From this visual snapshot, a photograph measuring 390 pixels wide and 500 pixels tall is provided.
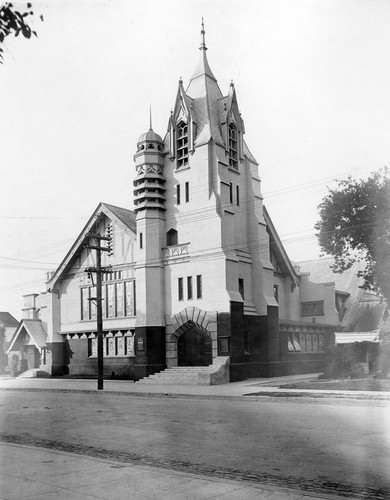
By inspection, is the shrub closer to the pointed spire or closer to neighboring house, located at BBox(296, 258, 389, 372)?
neighboring house, located at BBox(296, 258, 389, 372)

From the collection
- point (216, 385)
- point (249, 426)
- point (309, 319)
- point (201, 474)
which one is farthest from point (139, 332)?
point (201, 474)

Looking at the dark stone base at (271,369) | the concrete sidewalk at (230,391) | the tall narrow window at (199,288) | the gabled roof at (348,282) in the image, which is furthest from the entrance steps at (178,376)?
the gabled roof at (348,282)

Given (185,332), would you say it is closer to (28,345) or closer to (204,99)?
(204,99)

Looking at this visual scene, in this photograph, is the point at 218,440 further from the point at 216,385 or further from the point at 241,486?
the point at 216,385

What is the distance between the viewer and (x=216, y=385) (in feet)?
102

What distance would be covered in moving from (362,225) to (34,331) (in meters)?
27.0

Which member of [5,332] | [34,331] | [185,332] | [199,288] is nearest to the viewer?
[199,288]

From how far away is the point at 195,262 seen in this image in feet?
115

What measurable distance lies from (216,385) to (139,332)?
669 cm

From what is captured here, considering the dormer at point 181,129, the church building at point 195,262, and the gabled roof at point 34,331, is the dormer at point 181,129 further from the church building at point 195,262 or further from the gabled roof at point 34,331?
the gabled roof at point 34,331

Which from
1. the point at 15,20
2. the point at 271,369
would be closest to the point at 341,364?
the point at 271,369

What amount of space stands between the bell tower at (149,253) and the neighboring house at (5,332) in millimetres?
25327

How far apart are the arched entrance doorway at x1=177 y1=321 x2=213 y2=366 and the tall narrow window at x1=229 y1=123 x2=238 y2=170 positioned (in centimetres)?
1044

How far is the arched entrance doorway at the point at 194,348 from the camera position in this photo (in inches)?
1375
